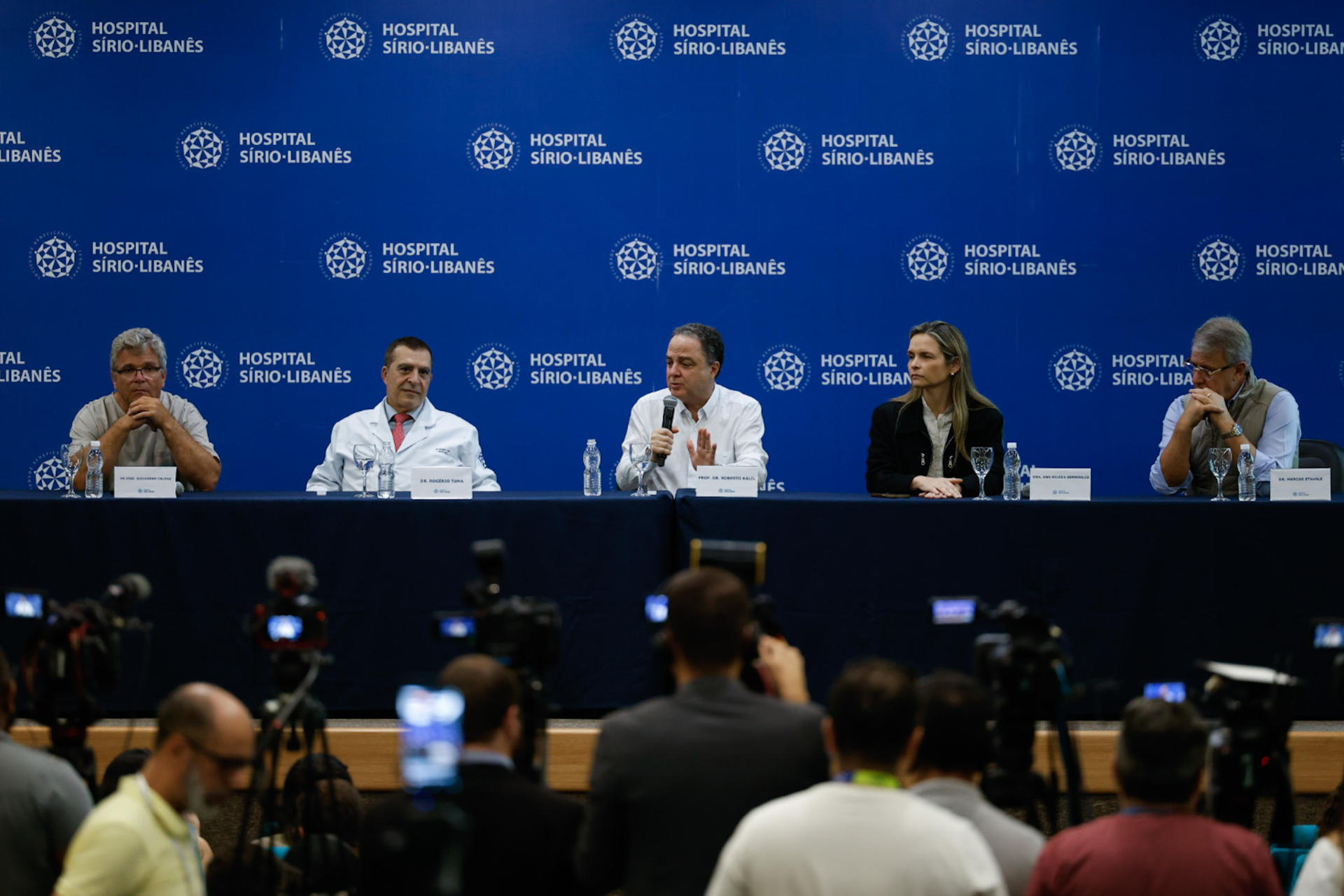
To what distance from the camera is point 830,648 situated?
3.73m

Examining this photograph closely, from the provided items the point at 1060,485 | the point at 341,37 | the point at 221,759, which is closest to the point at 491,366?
the point at 341,37

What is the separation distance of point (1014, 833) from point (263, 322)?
15.2 ft

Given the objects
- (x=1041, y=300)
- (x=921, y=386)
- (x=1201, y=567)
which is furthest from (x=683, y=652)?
(x=1041, y=300)

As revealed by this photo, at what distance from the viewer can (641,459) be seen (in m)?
4.39

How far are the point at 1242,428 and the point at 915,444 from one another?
3.79ft

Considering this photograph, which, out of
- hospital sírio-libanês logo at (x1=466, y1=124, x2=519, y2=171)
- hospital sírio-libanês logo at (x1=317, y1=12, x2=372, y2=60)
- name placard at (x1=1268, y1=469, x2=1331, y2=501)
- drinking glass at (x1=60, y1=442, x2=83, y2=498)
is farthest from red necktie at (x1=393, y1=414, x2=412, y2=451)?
name placard at (x1=1268, y1=469, x2=1331, y2=501)

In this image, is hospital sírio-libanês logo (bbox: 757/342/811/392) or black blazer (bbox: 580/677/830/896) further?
hospital sírio-libanês logo (bbox: 757/342/811/392)

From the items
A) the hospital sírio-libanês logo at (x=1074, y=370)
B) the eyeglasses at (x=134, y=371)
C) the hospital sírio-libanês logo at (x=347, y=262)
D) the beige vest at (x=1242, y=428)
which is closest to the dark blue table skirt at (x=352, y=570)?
the eyeglasses at (x=134, y=371)

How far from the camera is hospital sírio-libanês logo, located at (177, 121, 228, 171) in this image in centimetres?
583

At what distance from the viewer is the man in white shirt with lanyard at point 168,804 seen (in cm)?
200

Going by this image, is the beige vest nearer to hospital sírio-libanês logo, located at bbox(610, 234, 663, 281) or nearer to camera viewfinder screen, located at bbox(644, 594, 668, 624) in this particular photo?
hospital sírio-libanês logo, located at bbox(610, 234, 663, 281)

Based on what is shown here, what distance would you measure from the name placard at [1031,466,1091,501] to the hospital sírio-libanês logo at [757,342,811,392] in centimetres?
213

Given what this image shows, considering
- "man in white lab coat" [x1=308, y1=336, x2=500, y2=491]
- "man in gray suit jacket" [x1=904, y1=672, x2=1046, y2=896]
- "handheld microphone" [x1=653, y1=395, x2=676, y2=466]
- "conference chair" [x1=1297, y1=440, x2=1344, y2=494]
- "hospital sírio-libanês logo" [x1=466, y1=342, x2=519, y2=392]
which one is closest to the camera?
"man in gray suit jacket" [x1=904, y1=672, x2=1046, y2=896]

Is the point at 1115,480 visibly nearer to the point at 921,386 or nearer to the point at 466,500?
the point at 921,386
